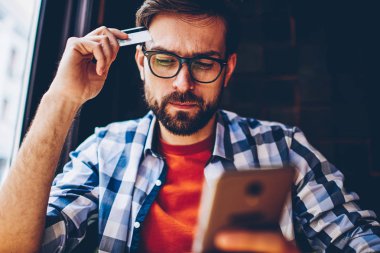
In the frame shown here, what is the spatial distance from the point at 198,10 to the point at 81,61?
1.78ft

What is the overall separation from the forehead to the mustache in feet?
0.55

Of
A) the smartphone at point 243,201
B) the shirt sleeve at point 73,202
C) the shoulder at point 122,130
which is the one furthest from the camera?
the shoulder at point 122,130

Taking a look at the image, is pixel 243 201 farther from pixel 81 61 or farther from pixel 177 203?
pixel 81 61

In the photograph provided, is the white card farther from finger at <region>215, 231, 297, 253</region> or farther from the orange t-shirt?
finger at <region>215, 231, 297, 253</region>

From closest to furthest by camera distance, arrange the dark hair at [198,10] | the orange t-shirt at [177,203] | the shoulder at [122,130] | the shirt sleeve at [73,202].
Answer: the shirt sleeve at [73,202] → the orange t-shirt at [177,203] → the dark hair at [198,10] → the shoulder at [122,130]

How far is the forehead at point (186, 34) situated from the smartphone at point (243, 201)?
34.5 inches

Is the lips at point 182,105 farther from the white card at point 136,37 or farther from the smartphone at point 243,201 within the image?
the smartphone at point 243,201

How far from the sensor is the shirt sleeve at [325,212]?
107 cm

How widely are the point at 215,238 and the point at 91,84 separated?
3.03ft

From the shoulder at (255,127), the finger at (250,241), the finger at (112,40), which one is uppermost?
the finger at (112,40)

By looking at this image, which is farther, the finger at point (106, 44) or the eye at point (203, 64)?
the eye at point (203, 64)

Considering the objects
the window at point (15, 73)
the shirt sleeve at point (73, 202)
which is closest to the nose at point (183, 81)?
A: the shirt sleeve at point (73, 202)

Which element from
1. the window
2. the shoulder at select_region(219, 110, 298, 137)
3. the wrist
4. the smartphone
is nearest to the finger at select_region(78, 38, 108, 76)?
the wrist

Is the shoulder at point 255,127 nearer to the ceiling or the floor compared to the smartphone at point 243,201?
nearer to the ceiling
